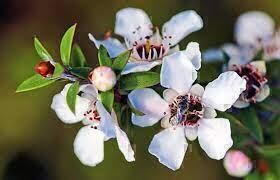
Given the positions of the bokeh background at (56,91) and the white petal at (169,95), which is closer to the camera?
the white petal at (169,95)

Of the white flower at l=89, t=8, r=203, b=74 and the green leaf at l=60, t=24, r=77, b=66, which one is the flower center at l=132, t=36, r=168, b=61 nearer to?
the white flower at l=89, t=8, r=203, b=74

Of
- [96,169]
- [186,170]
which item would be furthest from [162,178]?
[96,169]

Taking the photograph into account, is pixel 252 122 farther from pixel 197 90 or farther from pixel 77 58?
pixel 77 58

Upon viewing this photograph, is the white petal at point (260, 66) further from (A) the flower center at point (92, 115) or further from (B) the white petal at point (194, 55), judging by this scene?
(A) the flower center at point (92, 115)

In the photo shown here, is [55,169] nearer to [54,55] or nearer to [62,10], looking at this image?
[54,55]

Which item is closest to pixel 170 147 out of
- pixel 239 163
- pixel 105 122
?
pixel 105 122

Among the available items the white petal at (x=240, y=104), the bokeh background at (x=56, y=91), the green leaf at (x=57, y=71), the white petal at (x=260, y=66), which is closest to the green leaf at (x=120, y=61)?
the green leaf at (x=57, y=71)

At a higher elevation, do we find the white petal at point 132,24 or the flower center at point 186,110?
the white petal at point 132,24
